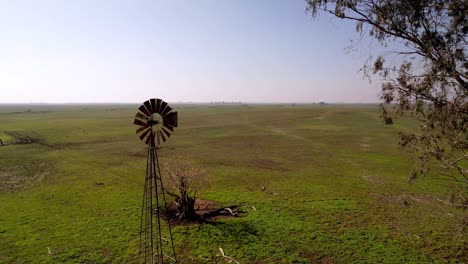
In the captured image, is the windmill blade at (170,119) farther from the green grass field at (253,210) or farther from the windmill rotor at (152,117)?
the green grass field at (253,210)

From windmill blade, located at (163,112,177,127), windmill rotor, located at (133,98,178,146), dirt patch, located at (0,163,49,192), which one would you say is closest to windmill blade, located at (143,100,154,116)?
windmill rotor, located at (133,98,178,146)

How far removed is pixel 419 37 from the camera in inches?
509

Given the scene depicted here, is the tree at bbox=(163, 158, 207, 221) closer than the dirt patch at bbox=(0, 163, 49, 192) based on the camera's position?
Yes

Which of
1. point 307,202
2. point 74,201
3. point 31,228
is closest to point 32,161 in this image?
point 74,201

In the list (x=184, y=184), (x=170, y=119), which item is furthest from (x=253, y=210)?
(x=170, y=119)

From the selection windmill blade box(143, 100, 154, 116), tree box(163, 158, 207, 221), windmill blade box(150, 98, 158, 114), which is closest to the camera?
windmill blade box(143, 100, 154, 116)

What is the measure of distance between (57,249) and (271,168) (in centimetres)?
2112

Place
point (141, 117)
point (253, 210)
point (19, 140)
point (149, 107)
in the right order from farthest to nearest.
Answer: point (19, 140) → point (253, 210) → point (149, 107) → point (141, 117)

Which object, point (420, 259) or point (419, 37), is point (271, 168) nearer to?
point (420, 259)

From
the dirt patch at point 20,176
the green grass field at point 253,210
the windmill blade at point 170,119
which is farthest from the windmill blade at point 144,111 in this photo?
the dirt patch at point 20,176

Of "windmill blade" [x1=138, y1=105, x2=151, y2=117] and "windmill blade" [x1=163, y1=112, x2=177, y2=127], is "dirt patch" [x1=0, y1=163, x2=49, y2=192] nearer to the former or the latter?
"windmill blade" [x1=138, y1=105, x2=151, y2=117]

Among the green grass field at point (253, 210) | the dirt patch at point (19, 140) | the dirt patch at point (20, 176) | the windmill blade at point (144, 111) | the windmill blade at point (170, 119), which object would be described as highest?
the windmill blade at point (144, 111)

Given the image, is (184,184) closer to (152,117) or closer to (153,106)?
(152,117)

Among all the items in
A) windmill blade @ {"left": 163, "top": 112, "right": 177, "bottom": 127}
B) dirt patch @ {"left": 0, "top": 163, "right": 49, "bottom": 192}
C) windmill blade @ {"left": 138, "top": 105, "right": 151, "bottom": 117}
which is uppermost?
windmill blade @ {"left": 138, "top": 105, "right": 151, "bottom": 117}
